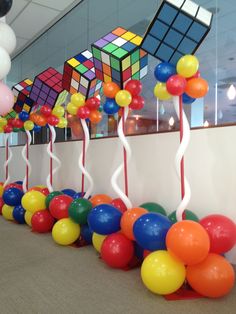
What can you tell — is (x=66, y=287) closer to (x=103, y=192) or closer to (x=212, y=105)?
(x=103, y=192)

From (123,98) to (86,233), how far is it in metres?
1.24

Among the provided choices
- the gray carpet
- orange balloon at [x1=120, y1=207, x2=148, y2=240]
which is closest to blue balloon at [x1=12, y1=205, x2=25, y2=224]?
the gray carpet

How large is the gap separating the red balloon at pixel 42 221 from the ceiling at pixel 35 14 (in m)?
2.91

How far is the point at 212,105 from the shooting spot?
115 inches

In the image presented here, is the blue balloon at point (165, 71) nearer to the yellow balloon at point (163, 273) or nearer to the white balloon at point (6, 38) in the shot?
the yellow balloon at point (163, 273)

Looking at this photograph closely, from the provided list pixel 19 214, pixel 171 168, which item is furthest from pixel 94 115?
pixel 19 214

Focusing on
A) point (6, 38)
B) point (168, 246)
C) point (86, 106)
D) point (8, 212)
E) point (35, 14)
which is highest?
point (35, 14)

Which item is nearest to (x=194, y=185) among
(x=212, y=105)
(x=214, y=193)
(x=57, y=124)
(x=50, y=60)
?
(x=214, y=193)

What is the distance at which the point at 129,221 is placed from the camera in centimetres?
211

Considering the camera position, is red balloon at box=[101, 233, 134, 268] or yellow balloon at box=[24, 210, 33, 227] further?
yellow balloon at box=[24, 210, 33, 227]

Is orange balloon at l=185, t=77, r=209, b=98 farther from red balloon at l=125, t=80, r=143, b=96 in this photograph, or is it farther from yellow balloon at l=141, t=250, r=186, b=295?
yellow balloon at l=141, t=250, r=186, b=295

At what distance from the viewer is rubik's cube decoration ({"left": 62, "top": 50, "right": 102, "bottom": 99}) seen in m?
2.92

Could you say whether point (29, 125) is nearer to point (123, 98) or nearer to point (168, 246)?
point (123, 98)

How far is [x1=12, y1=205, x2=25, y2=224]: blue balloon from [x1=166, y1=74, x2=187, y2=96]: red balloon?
2.42m
